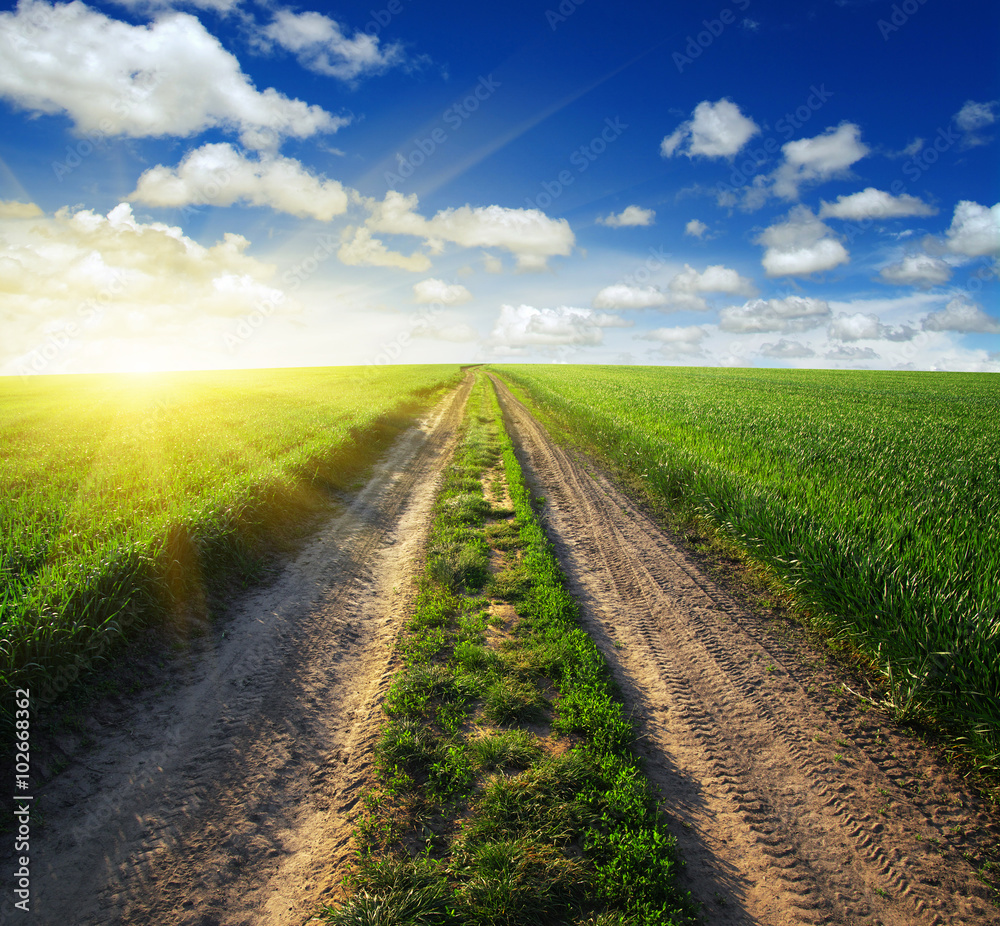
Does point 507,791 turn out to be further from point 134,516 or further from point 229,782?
point 134,516

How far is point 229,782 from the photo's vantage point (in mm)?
3494

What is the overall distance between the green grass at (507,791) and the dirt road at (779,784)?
1.18 ft

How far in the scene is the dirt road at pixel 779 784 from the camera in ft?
9.37

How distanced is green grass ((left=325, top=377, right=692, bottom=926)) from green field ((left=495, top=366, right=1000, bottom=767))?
115 inches

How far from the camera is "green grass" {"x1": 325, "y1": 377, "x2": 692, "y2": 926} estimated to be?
269 cm

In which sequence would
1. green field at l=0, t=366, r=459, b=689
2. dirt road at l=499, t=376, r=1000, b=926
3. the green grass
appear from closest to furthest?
the green grass → dirt road at l=499, t=376, r=1000, b=926 → green field at l=0, t=366, r=459, b=689

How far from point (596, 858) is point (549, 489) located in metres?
8.54

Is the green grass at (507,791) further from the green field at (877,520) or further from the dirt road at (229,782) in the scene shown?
the green field at (877,520)

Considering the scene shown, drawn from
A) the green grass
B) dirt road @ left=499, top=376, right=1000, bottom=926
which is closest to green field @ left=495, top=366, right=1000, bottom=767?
dirt road @ left=499, top=376, right=1000, bottom=926

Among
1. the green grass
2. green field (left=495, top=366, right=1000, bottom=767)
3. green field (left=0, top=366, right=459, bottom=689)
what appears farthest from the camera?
green field (left=0, top=366, right=459, bottom=689)

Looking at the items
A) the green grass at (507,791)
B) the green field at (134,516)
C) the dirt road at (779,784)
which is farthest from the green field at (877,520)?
the green field at (134,516)

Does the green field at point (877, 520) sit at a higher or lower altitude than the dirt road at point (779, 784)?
higher

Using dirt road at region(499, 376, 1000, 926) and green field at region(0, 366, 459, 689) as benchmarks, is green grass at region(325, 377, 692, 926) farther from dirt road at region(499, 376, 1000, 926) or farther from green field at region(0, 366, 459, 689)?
green field at region(0, 366, 459, 689)

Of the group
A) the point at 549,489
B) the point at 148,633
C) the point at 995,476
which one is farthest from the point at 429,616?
the point at 995,476
